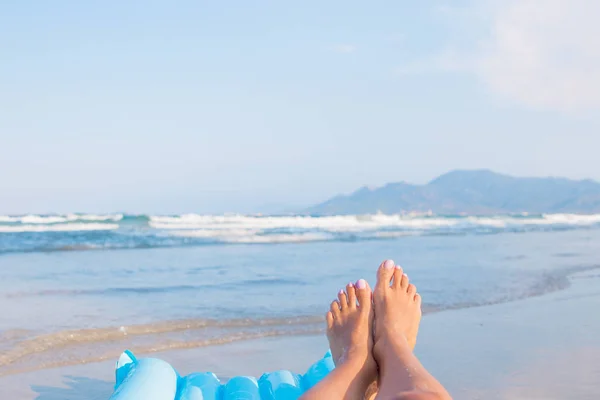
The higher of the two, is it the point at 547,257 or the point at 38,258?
the point at 38,258

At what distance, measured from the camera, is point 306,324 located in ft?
14.5

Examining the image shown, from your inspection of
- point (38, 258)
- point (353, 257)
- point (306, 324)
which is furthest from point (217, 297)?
point (38, 258)

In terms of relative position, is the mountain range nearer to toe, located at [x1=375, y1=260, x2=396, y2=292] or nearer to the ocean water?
the ocean water

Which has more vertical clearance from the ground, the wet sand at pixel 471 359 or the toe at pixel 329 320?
the toe at pixel 329 320

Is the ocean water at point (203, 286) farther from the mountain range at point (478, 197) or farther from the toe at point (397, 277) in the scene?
the mountain range at point (478, 197)

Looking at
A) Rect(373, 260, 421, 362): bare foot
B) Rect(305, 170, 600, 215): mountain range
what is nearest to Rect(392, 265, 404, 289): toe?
Rect(373, 260, 421, 362): bare foot

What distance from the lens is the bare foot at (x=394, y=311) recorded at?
244cm

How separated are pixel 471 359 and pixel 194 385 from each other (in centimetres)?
165

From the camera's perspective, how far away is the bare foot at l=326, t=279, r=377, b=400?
2174 millimetres

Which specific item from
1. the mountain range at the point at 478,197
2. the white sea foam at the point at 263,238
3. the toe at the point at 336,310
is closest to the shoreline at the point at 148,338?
the toe at the point at 336,310

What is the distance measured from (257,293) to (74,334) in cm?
197

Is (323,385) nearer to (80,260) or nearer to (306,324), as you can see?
(306,324)

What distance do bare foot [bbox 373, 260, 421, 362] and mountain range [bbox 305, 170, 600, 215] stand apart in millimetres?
33930

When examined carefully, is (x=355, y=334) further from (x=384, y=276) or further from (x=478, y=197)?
(x=478, y=197)
